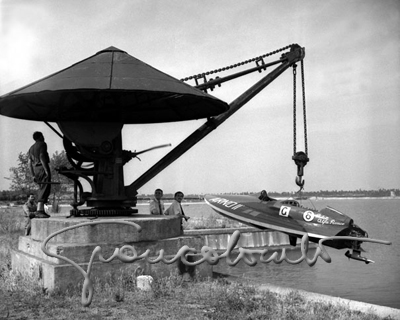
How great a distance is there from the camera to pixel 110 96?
10.1 metres

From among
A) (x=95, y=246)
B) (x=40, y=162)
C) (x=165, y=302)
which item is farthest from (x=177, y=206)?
(x=40, y=162)

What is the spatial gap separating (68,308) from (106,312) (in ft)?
2.23

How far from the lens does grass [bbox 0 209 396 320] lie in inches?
295

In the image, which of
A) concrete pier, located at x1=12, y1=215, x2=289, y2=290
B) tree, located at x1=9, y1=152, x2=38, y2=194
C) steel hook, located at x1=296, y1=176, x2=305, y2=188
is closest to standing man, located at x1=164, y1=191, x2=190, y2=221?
concrete pier, located at x1=12, y1=215, x2=289, y2=290

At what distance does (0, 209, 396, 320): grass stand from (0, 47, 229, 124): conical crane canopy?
10.4ft

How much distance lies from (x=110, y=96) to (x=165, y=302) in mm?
4073

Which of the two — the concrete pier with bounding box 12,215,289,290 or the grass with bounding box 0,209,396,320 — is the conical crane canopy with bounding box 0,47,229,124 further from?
the grass with bounding box 0,209,396,320

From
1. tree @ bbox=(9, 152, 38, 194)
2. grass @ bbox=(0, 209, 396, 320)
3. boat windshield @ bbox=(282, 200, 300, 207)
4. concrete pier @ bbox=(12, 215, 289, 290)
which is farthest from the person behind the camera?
tree @ bbox=(9, 152, 38, 194)

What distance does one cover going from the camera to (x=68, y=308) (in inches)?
315

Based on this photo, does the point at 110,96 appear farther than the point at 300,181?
Yes

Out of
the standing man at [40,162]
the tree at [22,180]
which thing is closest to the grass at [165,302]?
the standing man at [40,162]

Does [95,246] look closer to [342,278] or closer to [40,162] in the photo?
[40,162]

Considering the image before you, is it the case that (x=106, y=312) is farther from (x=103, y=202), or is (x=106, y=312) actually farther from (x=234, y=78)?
(x=234, y=78)

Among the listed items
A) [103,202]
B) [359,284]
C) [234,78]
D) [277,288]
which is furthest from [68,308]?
[359,284]
